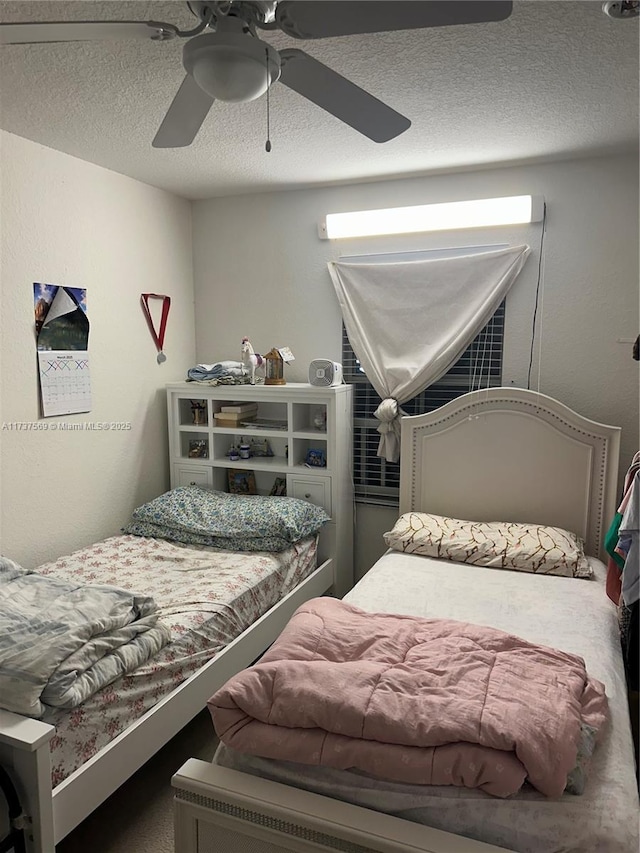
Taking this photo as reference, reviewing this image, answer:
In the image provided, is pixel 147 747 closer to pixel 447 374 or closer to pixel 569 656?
pixel 569 656

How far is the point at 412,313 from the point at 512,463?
99 cm

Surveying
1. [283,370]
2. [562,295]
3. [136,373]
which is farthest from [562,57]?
[136,373]

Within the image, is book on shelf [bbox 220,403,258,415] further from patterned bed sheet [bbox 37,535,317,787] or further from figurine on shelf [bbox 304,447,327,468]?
patterned bed sheet [bbox 37,535,317,787]

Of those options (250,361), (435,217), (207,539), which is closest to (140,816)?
(207,539)

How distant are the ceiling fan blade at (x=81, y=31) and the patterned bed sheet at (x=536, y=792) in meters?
1.78

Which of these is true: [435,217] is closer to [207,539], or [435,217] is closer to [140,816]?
[207,539]

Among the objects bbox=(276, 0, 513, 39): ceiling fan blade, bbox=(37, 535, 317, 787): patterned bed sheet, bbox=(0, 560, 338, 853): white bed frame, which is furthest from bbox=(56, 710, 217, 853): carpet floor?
bbox=(276, 0, 513, 39): ceiling fan blade

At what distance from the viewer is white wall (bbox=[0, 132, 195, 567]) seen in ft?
8.78

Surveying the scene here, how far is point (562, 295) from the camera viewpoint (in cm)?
310

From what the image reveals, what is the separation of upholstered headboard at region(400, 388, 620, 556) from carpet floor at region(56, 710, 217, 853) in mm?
1668

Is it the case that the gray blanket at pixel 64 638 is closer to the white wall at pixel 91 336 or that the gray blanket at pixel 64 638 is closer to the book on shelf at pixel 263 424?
the white wall at pixel 91 336

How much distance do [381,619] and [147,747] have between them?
88 cm

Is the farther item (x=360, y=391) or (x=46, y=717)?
(x=360, y=391)

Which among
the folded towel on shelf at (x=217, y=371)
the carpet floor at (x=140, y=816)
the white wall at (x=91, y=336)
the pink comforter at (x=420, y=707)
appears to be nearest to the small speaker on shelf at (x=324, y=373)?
the folded towel on shelf at (x=217, y=371)
